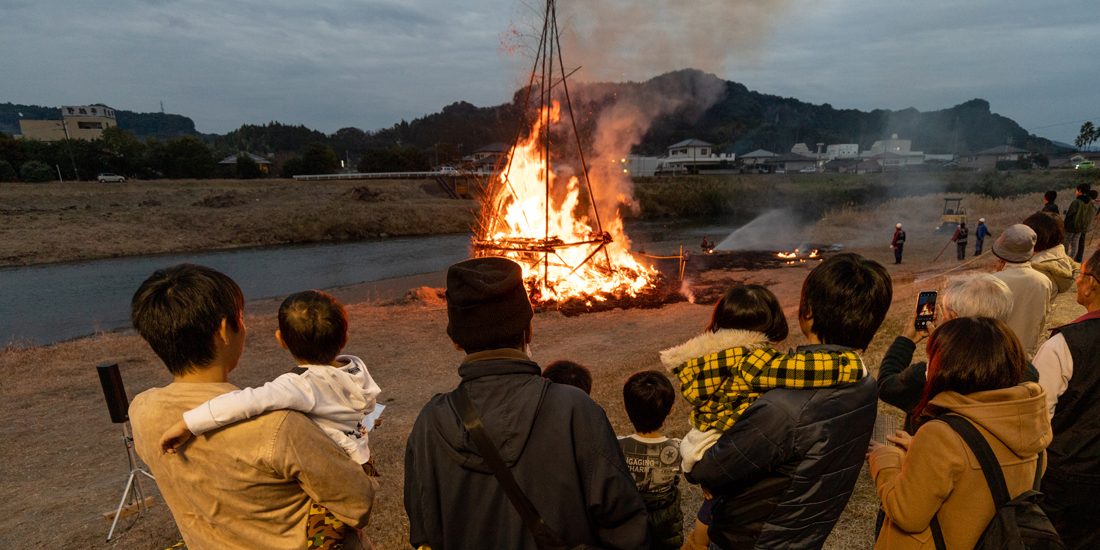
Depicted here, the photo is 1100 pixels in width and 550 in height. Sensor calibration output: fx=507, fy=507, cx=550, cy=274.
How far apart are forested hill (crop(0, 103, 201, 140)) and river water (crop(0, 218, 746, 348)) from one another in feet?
611

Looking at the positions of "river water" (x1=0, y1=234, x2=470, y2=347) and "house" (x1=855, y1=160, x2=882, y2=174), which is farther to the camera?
"house" (x1=855, y1=160, x2=882, y2=174)

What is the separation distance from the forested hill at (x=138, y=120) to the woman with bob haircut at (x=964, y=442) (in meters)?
221

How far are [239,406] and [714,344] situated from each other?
1869 millimetres

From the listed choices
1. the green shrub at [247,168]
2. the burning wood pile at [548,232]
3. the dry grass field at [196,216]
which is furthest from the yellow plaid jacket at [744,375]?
the green shrub at [247,168]

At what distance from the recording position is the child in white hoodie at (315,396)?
1.70 meters

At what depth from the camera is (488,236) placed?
46.0ft

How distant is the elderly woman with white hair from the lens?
2480mm

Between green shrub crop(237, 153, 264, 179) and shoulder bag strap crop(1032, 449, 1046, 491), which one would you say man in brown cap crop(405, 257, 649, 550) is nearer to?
shoulder bag strap crop(1032, 449, 1046, 491)

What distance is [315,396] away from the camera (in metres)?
2.07

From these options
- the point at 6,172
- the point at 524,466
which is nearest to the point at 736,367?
the point at 524,466

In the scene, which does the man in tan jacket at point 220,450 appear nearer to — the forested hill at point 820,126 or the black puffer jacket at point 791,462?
the black puffer jacket at point 791,462

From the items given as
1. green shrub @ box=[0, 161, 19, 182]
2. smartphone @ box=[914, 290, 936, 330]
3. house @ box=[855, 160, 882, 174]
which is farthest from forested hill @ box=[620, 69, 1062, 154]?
smartphone @ box=[914, 290, 936, 330]

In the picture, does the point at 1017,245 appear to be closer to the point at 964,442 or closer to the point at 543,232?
the point at 964,442

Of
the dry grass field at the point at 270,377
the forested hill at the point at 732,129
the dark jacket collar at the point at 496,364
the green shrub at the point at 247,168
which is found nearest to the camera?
the dark jacket collar at the point at 496,364
